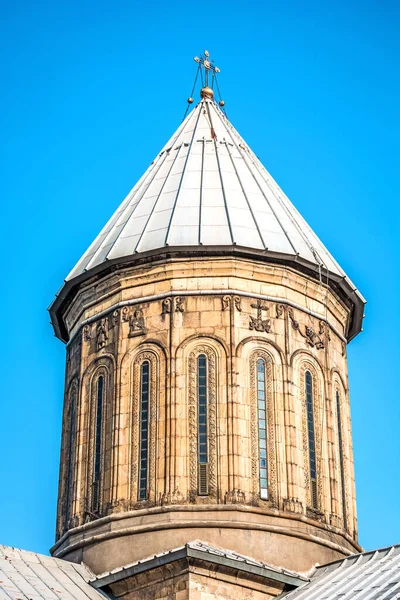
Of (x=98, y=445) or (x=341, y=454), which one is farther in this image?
(x=341, y=454)

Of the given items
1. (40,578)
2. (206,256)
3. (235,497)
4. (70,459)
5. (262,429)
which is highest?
(206,256)

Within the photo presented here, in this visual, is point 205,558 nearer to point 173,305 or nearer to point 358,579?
point 358,579

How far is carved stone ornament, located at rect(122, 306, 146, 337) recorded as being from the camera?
3231 cm

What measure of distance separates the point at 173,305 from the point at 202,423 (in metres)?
3.22

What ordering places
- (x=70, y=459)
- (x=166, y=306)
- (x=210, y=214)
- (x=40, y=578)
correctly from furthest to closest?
1. (x=210, y=214)
2. (x=70, y=459)
3. (x=166, y=306)
4. (x=40, y=578)

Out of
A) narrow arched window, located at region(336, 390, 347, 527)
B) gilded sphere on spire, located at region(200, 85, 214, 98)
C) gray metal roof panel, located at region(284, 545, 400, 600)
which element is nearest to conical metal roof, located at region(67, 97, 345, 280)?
gilded sphere on spire, located at region(200, 85, 214, 98)

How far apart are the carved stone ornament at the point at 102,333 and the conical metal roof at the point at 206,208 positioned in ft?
5.19

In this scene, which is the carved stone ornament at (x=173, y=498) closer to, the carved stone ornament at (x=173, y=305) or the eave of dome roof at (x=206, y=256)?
the carved stone ornament at (x=173, y=305)

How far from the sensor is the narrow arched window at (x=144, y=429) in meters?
30.5

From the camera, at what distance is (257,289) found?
32500 millimetres

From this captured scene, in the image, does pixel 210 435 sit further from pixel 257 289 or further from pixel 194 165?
pixel 194 165

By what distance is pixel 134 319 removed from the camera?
32531 mm

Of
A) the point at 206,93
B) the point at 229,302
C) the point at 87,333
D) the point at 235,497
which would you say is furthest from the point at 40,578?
the point at 206,93

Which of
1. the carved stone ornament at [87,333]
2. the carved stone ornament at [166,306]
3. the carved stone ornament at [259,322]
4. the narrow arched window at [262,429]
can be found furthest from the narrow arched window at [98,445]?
the carved stone ornament at [259,322]
